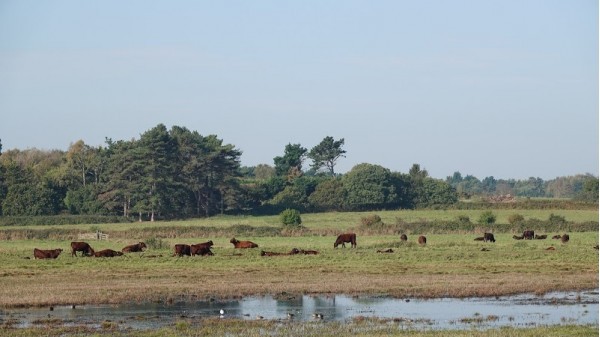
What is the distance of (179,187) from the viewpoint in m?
105

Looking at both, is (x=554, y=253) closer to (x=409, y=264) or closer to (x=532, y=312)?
(x=409, y=264)

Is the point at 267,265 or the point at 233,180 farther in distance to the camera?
the point at 233,180

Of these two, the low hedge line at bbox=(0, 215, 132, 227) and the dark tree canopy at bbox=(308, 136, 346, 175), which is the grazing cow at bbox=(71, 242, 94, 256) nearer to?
the low hedge line at bbox=(0, 215, 132, 227)

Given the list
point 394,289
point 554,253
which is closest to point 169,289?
point 394,289

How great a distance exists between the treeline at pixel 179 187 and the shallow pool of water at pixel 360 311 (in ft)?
240

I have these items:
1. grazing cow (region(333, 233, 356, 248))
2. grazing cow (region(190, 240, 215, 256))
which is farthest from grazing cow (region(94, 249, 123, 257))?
grazing cow (region(333, 233, 356, 248))

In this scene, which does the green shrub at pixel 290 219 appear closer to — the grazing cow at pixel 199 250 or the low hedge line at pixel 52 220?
the low hedge line at pixel 52 220

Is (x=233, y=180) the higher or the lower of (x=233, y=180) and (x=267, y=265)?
the higher

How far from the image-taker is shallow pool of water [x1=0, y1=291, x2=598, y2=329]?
80.2 ft

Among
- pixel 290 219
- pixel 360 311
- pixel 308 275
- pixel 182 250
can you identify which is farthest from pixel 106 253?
pixel 290 219

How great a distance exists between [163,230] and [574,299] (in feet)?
143

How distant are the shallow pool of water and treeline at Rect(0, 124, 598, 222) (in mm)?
73261

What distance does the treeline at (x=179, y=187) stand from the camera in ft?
338

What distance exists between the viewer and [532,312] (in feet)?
85.4
